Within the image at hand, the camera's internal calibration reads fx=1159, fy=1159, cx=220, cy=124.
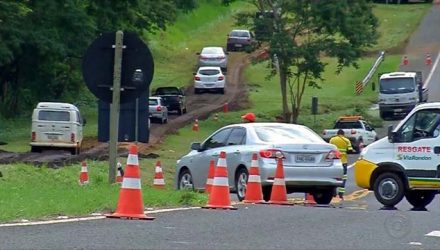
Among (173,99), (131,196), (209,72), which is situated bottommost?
(131,196)

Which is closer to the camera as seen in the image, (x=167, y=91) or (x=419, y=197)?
(x=419, y=197)

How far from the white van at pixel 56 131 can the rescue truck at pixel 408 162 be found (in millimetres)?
19014

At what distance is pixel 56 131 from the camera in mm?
39844

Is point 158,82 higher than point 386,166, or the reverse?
point 158,82

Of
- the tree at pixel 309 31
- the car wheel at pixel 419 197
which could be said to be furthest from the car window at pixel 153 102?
the car wheel at pixel 419 197

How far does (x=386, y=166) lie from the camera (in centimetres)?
2170

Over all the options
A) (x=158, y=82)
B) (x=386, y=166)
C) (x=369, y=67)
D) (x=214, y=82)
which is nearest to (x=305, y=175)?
(x=386, y=166)

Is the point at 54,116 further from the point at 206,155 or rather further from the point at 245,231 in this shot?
the point at 245,231

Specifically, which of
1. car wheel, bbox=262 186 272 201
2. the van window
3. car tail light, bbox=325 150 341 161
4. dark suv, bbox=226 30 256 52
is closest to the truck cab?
the van window

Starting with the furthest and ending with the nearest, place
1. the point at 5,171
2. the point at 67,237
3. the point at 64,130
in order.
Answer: the point at 64,130 → the point at 5,171 → the point at 67,237

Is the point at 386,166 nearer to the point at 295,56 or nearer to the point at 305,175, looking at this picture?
the point at 305,175

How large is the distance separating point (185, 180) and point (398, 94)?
35.1 m

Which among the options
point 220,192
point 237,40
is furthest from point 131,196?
point 237,40

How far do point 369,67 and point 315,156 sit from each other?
5639 cm
